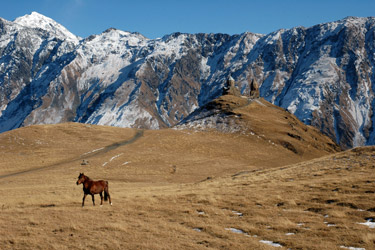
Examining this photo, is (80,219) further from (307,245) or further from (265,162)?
(265,162)

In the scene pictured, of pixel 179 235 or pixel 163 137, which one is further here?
pixel 163 137

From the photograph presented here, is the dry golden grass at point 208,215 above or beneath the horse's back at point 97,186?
beneath

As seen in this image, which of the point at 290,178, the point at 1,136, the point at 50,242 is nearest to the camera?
the point at 50,242

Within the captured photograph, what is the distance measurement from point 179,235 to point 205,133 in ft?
298

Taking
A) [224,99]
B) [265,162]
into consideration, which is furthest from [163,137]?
[224,99]

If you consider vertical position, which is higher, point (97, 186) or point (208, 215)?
point (97, 186)

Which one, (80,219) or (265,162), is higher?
(265,162)

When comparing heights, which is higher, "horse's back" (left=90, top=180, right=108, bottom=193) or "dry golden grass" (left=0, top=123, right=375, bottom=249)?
"horse's back" (left=90, top=180, right=108, bottom=193)

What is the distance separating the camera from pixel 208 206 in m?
24.9

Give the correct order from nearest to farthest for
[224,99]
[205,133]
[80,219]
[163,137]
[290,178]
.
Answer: [80,219]
[290,178]
[163,137]
[205,133]
[224,99]

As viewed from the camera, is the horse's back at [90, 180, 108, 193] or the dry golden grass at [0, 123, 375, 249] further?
the horse's back at [90, 180, 108, 193]

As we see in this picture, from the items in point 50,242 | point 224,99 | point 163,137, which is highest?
point 224,99

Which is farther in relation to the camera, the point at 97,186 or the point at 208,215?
the point at 97,186

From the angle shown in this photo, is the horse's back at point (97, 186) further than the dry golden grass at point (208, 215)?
Yes
